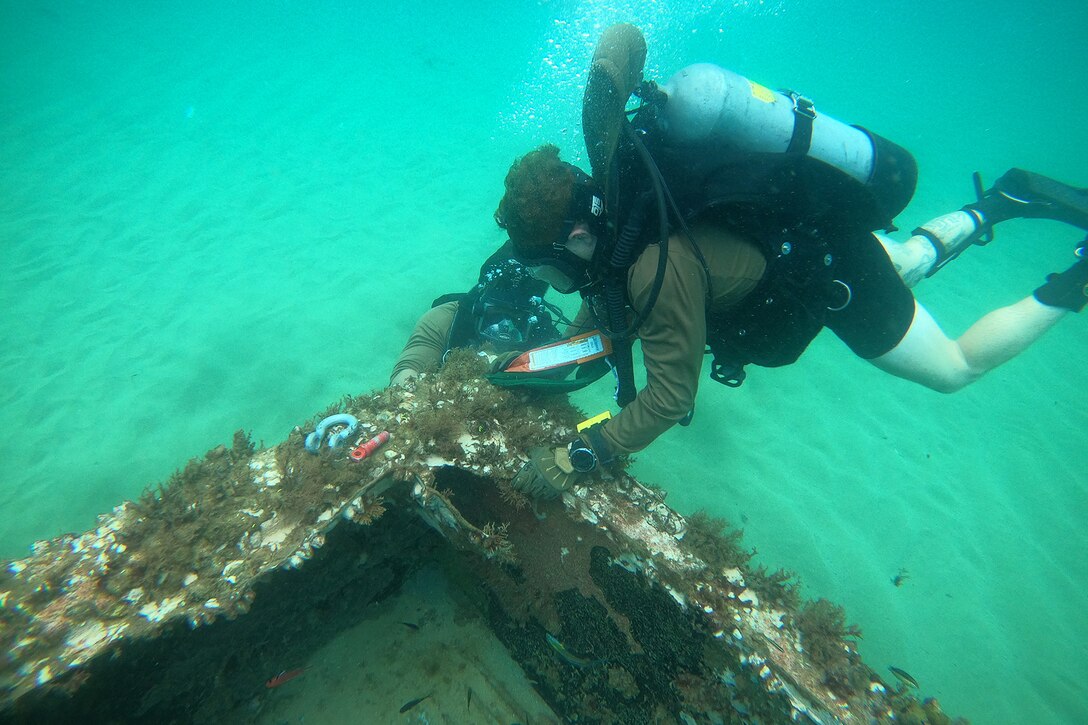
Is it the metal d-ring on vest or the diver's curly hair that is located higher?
the diver's curly hair

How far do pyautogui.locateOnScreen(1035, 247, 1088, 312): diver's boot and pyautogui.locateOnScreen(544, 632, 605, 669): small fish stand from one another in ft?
16.8

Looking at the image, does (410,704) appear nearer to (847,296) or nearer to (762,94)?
(847,296)

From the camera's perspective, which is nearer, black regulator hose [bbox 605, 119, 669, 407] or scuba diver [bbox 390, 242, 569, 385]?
black regulator hose [bbox 605, 119, 669, 407]

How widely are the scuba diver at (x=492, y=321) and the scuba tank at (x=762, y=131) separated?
2.80 m

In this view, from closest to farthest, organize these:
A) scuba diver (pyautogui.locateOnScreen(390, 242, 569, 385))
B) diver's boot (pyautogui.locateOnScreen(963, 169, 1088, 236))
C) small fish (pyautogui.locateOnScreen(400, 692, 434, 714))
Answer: small fish (pyautogui.locateOnScreen(400, 692, 434, 714))
diver's boot (pyautogui.locateOnScreen(963, 169, 1088, 236))
scuba diver (pyautogui.locateOnScreen(390, 242, 569, 385))

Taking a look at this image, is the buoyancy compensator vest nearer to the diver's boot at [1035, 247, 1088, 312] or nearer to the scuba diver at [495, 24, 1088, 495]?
the scuba diver at [495, 24, 1088, 495]

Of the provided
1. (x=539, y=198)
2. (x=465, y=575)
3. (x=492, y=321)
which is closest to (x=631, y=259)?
(x=539, y=198)

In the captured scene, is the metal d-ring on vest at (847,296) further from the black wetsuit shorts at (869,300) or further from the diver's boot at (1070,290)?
the diver's boot at (1070,290)

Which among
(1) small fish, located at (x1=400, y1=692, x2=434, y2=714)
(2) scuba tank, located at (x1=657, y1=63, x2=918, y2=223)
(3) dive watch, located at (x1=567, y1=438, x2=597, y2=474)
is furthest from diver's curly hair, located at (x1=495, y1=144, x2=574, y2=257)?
(1) small fish, located at (x1=400, y1=692, x2=434, y2=714)

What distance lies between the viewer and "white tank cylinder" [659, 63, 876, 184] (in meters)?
2.78

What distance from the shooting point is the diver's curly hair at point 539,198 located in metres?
2.64

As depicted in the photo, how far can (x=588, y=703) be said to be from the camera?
3.28m

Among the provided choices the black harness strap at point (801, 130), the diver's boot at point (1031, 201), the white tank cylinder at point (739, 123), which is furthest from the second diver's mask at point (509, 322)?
the diver's boot at point (1031, 201)

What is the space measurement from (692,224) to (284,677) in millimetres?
4410
